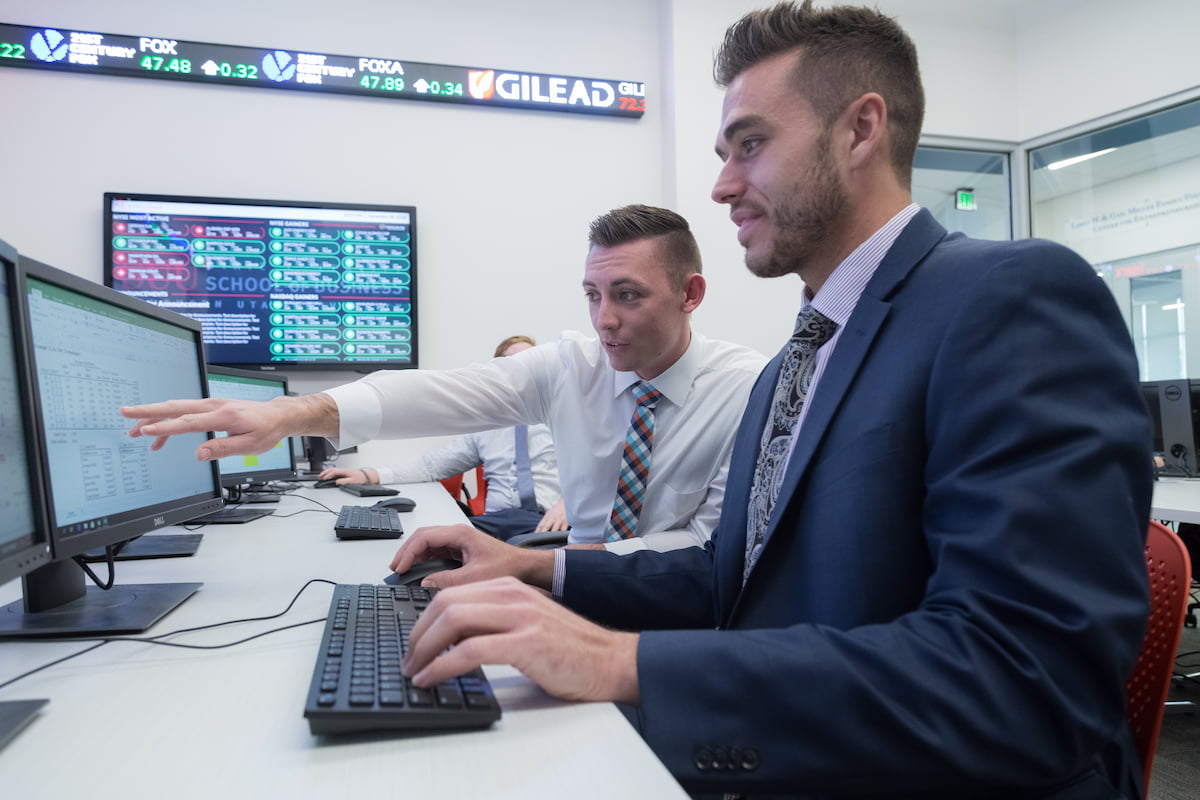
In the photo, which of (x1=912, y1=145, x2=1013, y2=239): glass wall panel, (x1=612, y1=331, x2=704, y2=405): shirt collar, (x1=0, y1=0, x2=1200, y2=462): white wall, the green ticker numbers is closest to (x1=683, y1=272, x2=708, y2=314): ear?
(x1=612, y1=331, x2=704, y2=405): shirt collar

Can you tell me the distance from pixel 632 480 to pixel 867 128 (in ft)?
3.05

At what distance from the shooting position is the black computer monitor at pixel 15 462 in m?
0.73

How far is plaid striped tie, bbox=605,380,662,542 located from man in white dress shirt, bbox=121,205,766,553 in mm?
14

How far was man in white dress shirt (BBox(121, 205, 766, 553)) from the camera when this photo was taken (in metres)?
1.64

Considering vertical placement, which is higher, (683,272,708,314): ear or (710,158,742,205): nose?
(710,158,742,205): nose

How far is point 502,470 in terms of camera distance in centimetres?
316

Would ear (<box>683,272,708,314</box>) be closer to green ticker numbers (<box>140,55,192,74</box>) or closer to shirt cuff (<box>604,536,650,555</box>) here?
shirt cuff (<box>604,536,650,555</box>)

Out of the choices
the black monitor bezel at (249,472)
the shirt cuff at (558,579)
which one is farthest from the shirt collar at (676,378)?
the black monitor bezel at (249,472)

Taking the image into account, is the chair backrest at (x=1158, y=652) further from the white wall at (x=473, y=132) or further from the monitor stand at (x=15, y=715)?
the white wall at (x=473, y=132)

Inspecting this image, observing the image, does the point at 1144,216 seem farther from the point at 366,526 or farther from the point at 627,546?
the point at 366,526

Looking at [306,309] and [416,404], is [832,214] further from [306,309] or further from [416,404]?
[306,309]

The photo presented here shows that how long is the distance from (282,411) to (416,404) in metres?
0.42

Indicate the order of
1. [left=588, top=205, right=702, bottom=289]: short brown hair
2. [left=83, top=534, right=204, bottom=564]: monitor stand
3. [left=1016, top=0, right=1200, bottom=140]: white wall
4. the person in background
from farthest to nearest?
[left=1016, top=0, right=1200, bottom=140]: white wall, the person in background, [left=588, top=205, right=702, bottom=289]: short brown hair, [left=83, top=534, right=204, bottom=564]: monitor stand

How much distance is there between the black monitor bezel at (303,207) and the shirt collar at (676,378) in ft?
6.38
